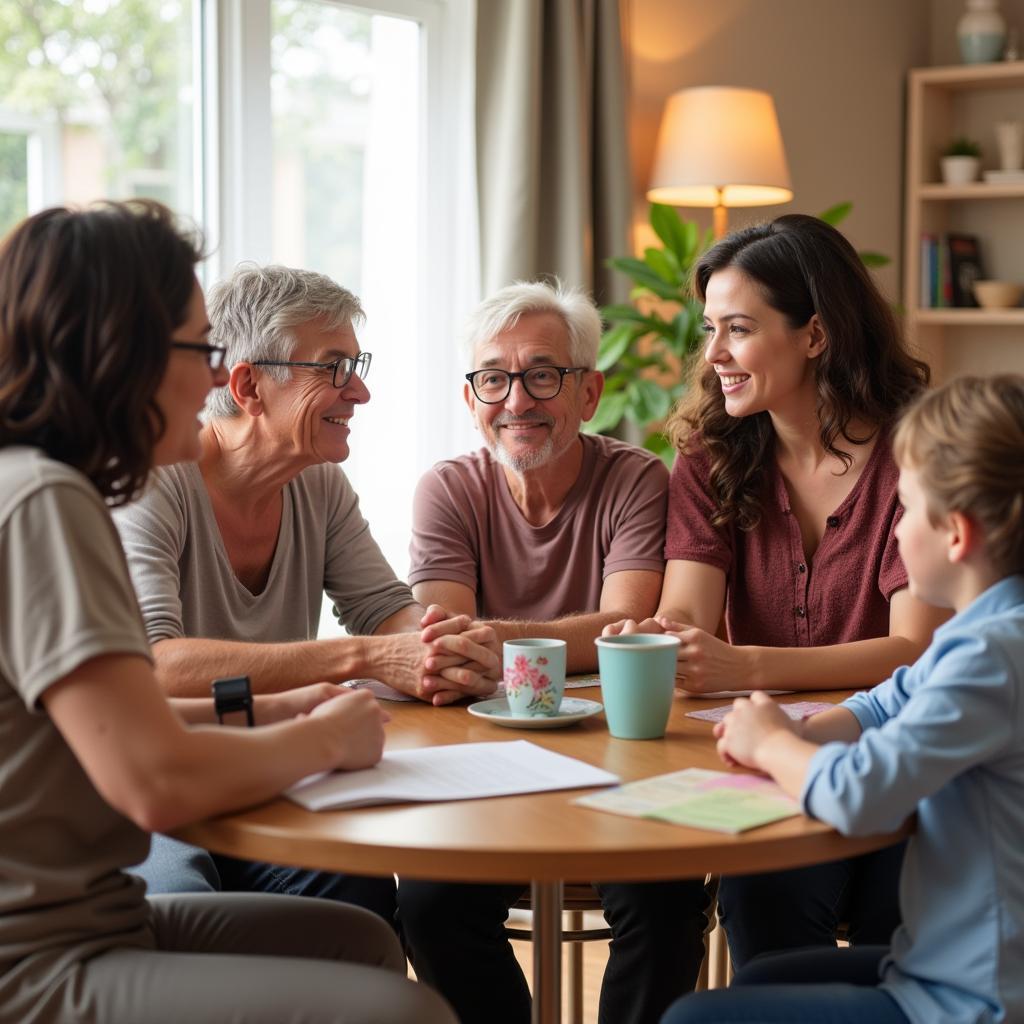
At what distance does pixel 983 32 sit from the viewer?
5125mm

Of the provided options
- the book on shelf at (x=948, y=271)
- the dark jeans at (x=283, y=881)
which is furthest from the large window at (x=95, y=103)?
the book on shelf at (x=948, y=271)

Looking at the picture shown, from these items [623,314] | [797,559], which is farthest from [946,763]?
[623,314]

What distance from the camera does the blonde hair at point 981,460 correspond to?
1.27 m

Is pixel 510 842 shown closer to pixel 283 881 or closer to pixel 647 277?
pixel 283 881

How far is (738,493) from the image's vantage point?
2166 millimetres

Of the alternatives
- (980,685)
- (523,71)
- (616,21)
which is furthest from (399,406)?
(980,685)

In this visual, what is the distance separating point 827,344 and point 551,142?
1.72 m

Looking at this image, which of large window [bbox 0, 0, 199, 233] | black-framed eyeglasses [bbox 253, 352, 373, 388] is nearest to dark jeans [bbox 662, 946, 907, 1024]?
black-framed eyeglasses [bbox 253, 352, 373, 388]

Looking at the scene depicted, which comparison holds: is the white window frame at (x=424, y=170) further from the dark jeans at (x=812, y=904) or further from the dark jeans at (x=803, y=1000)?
the dark jeans at (x=803, y=1000)

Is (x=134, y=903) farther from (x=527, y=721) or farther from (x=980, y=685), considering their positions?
(x=980, y=685)

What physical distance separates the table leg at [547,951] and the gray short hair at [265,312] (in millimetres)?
917

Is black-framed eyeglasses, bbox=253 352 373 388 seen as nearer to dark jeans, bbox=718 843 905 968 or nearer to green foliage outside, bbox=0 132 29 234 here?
dark jeans, bbox=718 843 905 968

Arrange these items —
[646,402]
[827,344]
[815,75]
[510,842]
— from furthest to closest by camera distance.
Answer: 1. [815,75]
2. [646,402]
3. [827,344]
4. [510,842]

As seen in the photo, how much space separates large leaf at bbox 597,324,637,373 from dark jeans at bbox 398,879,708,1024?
1.95m
